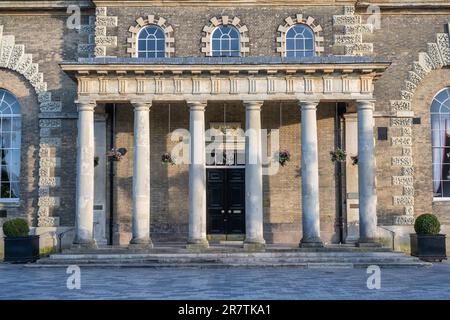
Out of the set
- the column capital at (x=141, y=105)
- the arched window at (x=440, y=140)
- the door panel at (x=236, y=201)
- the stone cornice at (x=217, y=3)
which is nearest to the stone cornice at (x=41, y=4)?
the stone cornice at (x=217, y=3)

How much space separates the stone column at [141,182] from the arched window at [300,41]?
649 centimetres

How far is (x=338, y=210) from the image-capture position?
24219mm

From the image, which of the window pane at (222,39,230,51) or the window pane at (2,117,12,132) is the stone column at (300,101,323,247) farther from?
the window pane at (2,117,12,132)

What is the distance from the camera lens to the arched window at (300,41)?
80.3ft

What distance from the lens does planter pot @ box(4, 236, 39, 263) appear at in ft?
72.9

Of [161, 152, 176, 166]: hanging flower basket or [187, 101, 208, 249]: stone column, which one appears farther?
[161, 152, 176, 166]: hanging flower basket

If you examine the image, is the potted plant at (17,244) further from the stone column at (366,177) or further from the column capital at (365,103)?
the column capital at (365,103)

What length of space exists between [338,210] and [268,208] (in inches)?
107

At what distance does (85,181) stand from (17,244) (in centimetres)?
356

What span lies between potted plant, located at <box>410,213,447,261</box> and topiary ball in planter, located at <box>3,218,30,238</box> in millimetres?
14242

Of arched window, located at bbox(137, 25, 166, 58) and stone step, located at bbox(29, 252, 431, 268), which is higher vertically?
arched window, located at bbox(137, 25, 166, 58)

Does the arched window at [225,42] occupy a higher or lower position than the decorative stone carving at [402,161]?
higher

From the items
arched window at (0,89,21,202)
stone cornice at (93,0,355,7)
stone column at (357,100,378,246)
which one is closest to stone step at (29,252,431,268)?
stone column at (357,100,378,246)

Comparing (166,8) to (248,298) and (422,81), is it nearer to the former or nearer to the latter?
(422,81)
